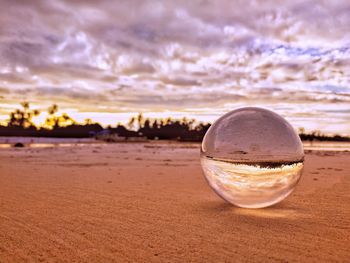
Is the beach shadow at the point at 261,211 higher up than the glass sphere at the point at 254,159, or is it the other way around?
the glass sphere at the point at 254,159

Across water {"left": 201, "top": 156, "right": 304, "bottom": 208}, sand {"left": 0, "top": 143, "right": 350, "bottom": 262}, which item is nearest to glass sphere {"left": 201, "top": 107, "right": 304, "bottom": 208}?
water {"left": 201, "top": 156, "right": 304, "bottom": 208}

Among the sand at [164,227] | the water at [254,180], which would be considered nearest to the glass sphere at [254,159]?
the water at [254,180]

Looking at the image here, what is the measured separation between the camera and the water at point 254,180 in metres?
4.09

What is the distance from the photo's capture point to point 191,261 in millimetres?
2625

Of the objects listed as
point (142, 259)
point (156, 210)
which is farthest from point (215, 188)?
point (142, 259)

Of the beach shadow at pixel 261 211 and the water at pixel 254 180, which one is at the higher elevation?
the water at pixel 254 180

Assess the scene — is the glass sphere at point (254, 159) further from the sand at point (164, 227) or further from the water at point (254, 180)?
the sand at point (164, 227)

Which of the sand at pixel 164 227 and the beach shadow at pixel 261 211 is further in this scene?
the beach shadow at pixel 261 211

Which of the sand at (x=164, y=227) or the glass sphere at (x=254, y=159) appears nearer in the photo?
the sand at (x=164, y=227)

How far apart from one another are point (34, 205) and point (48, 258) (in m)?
2.09

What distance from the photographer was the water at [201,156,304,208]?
4090 millimetres

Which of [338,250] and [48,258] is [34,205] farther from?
[338,250]

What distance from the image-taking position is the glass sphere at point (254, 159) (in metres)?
4.09

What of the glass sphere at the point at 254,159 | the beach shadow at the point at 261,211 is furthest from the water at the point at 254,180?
Answer: the beach shadow at the point at 261,211
